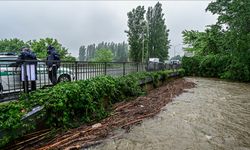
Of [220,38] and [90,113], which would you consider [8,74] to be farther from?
[220,38]

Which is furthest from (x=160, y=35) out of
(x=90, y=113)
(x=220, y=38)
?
(x=90, y=113)

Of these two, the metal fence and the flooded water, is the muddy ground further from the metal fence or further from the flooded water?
the metal fence

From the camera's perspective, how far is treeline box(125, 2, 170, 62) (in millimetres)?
44344

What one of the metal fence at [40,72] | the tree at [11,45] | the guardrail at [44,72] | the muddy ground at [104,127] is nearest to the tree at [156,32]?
the tree at [11,45]

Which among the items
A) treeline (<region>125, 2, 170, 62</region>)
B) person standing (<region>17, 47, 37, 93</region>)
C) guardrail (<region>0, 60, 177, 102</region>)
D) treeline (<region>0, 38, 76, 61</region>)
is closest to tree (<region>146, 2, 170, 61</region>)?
treeline (<region>125, 2, 170, 62</region>)

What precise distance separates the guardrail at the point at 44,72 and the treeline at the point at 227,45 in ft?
35.8

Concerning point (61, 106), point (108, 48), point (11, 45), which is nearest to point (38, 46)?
point (11, 45)

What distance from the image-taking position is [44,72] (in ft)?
22.0

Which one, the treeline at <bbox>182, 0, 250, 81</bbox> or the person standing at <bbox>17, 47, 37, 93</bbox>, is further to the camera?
the treeline at <bbox>182, 0, 250, 81</bbox>

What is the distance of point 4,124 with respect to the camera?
12.8 feet

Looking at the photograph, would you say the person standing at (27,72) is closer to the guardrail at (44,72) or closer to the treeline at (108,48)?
the guardrail at (44,72)

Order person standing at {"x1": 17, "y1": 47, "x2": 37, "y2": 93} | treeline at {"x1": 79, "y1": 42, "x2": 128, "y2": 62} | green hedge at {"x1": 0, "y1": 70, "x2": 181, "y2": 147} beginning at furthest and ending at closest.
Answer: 1. treeline at {"x1": 79, "y1": 42, "x2": 128, "y2": 62}
2. person standing at {"x1": 17, "y1": 47, "x2": 37, "y2": 93}
3. green hedge at {"x1": 0, "y1": 70, "x2": 181, "y2": 147}

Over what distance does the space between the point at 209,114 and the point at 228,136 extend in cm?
204

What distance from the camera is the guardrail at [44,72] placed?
18.4 feet
